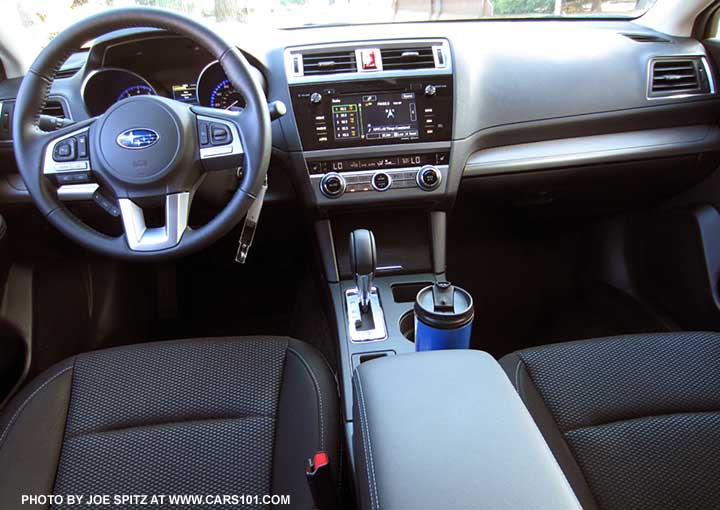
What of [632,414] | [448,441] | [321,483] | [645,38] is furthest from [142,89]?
[645,38]

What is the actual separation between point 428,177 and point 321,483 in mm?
904

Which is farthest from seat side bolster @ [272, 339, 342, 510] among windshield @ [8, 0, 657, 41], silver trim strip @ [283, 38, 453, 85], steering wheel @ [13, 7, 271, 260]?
windshield @ [8, 0, 657, 41]

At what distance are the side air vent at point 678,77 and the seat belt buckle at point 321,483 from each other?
143cm

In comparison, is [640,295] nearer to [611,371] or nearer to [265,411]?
[611,371]

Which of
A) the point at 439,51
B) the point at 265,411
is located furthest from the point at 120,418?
the point at 439,51

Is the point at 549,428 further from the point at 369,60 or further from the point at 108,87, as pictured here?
the point at 108,87

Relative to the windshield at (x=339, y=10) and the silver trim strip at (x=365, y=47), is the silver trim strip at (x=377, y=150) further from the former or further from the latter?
the windshield at (x=339, y=10)

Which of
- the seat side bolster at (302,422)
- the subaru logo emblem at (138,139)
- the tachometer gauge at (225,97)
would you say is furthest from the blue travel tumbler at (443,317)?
the tachometer gauge at (225,97)

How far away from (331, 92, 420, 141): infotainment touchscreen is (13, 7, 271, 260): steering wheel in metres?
0.35

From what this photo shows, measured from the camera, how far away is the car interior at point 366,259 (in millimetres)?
875

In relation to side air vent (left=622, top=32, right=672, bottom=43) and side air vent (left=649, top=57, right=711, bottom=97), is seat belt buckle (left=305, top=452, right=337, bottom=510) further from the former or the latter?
side air vent (left=622, top=32, right=672, bottom=43)

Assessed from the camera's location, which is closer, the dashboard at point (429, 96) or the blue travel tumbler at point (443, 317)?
the blue travel tumbler at point (443, 317)

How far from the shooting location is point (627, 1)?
1808 millimetres

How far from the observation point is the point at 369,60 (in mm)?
1398
